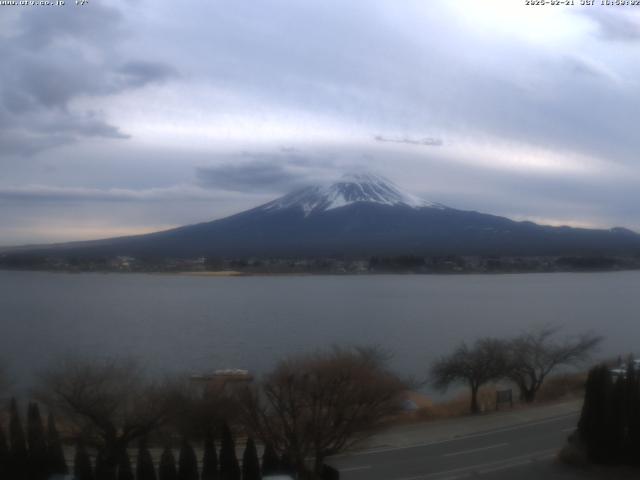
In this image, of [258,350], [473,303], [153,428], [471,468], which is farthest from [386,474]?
[473,303]

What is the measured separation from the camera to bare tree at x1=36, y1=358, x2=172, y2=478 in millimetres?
8859

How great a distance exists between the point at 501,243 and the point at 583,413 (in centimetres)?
8542

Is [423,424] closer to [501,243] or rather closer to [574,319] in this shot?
[574,319]

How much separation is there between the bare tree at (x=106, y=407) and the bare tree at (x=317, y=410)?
3.65 feet

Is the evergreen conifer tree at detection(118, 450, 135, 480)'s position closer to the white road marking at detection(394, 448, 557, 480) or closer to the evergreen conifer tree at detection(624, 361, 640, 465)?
the white road marking at detection(394, 448, 557, 480)

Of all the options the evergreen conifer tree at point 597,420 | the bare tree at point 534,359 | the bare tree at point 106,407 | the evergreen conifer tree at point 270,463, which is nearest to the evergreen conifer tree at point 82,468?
the bare tree at point 106,407

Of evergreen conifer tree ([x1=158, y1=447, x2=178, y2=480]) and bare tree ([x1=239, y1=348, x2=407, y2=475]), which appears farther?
bare tree ([x1=239, y1=348, x2=407, y2=475])

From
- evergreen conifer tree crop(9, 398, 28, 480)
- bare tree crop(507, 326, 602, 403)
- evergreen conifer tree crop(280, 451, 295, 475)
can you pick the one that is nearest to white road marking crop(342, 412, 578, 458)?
evergreen conifer tree crop(280, 451, 295, 475)

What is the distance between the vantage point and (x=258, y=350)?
76.2ft

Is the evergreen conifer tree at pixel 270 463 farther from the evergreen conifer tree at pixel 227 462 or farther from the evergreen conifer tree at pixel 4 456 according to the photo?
the evergreen conifer tree at pixel 4 456

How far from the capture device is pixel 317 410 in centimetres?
929

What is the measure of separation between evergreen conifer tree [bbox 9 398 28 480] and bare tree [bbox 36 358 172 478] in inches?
29.9

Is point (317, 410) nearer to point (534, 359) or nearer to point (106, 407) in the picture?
point (106, 407)

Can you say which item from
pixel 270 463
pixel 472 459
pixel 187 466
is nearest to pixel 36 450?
pixel 187 466
